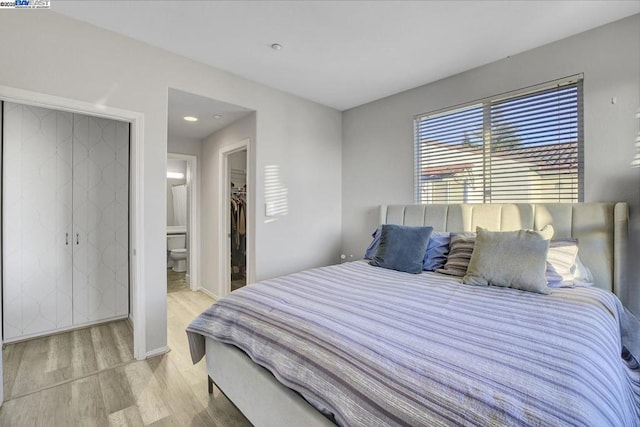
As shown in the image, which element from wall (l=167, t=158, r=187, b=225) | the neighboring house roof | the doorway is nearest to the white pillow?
the neighboring house roof

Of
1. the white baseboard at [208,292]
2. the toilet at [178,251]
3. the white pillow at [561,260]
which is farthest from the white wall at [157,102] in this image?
the toilet at [178,251]

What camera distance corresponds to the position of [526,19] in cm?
209

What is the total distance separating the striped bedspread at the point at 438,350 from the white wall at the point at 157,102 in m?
1.15

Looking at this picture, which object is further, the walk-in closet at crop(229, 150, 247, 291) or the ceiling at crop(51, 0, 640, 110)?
the walk-in closet at crop(229, 150, 247, 291)

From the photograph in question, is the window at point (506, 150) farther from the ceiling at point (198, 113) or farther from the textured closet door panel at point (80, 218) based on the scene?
the textured closet door panel at point (80, 218)

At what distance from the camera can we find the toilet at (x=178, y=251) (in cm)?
552

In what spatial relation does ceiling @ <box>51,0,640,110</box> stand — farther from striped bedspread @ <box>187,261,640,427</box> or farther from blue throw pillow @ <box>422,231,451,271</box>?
striped bedspread @ <box>187,261,640,427</box>

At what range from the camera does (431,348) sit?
1069mm

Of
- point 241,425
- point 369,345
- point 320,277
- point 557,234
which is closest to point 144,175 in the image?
point 320,277

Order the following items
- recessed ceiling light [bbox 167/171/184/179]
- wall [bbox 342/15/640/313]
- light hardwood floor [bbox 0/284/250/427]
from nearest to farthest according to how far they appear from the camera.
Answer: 1. light hardwood floor [bbox 0/284/250/427]
2. wall [bbox 342/15/640/313]
3. recessed ceiling light [bbox 167/171/184/179]

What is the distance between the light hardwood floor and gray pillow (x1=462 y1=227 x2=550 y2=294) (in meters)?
1.81

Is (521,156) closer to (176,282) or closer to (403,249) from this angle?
(403,249)

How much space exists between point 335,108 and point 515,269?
2985 millimetres

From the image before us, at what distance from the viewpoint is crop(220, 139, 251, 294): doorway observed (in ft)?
12.8
